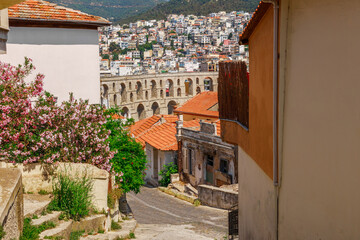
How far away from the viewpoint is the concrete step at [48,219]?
8611 millimetres

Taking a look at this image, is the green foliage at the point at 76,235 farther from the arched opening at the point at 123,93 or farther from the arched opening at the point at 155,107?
the arched opening at the point at 155,107

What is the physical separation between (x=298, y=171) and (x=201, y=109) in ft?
85.6

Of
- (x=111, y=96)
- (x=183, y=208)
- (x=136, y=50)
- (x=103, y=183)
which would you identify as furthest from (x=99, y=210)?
→ (x=136, y=50)

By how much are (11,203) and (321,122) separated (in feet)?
14.1

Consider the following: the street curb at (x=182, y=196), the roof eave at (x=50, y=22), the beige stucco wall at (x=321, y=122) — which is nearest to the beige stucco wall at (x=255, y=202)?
the beige stucco wall at (x=321, y=122)

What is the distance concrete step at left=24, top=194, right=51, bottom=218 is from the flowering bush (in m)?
0.74

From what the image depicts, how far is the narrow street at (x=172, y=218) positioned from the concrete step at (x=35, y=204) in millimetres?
2597

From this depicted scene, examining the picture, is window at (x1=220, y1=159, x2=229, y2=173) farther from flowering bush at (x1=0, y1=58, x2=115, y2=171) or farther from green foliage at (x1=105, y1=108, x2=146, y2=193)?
flowering bush at (x1=0, y1=58, x2=115, y2=171)

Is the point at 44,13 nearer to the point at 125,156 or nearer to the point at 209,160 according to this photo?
the point at 125,156

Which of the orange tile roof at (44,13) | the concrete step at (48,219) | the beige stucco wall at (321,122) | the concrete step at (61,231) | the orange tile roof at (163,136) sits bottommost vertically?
the orange tile roof at (163,136)

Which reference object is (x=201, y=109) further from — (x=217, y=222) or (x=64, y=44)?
(x=64, y=44)

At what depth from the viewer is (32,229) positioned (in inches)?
320

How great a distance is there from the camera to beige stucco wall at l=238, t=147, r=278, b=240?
20.9ft

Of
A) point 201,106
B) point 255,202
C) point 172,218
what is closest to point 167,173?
point 172,218
